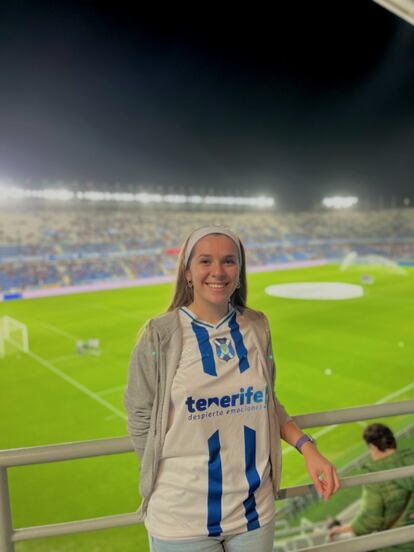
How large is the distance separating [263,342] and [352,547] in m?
1.03

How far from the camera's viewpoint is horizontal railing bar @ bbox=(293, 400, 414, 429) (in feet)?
6.22

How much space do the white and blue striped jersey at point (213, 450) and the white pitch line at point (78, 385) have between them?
37.4 ft

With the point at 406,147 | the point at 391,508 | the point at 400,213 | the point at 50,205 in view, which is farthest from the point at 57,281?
the point at 406,147

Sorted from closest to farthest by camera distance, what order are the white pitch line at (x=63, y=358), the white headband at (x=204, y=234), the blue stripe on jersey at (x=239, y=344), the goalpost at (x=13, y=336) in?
1. the blue stripe on jersey at (x=239, y=344)
2. the white headband at (x=204, y=234)
3. the white pitch line at (x=63, y=358)
4. the goalpost at (x=13, y=336)

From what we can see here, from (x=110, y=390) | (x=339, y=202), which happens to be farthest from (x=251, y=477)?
(x=339, y=202)

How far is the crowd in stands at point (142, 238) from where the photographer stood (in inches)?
1615

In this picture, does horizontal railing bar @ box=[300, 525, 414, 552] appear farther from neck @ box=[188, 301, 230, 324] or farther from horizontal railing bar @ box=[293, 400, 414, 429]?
neck @ box=[188, 301, 230, 324]

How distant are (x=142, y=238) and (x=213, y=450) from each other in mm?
52401

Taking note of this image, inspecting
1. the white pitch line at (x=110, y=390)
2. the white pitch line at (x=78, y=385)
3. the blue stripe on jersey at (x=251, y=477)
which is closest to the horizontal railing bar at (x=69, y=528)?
the blue stripe on jersey at (x=251, y=477)

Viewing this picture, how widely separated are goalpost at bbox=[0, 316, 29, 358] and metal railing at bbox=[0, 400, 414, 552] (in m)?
17.6

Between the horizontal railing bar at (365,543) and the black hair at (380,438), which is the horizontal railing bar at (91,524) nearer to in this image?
the horizontal railing bar at (365,543)

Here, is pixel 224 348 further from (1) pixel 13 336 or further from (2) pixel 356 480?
(1) pixel 13 336

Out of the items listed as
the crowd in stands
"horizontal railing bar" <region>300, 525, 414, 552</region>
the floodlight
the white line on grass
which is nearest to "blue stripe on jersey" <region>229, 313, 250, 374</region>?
"horizontal railing bar" <region>300, 525, 414, 552</region>

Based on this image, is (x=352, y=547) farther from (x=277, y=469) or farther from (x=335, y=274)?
(x=335, y=274)
